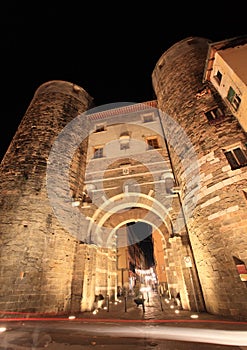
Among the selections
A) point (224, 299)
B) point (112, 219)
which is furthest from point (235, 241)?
point (112, 219)

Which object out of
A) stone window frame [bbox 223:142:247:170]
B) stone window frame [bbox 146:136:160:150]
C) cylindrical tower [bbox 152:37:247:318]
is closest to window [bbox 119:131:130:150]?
stone window frame [bbox 146:136:160:150]

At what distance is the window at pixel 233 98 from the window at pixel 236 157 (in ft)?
5.77

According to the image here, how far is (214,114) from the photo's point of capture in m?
8.45

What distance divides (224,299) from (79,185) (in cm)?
868

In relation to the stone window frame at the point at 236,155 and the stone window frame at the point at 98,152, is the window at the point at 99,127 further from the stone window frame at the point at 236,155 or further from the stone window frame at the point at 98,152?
the stone window frame at the point at 236,155

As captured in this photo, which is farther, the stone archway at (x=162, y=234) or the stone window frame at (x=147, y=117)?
the stone window frame at (x=147, y=117)

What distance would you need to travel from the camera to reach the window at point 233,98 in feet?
24.2

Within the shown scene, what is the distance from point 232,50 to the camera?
7777 mm

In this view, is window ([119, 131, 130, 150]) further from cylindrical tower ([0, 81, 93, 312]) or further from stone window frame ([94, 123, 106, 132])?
cylindrical tower ([0, 81, 93, 312])

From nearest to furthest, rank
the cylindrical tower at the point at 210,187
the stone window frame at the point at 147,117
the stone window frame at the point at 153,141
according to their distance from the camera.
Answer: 1. the cylindrical tower at the point at 210,187
2. the stone window frame at the point at 153,141
3. the stone window frame at the point at 147,117

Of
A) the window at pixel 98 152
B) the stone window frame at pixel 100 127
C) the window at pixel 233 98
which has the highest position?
the stone window frame at pixel 100 127

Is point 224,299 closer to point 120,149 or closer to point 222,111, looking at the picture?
point 222,111

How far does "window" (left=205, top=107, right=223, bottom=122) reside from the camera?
26.9 feet

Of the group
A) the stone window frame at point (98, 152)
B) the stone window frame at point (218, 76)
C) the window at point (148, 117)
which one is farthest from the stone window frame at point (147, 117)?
the stone window frame at point (218, 76)
